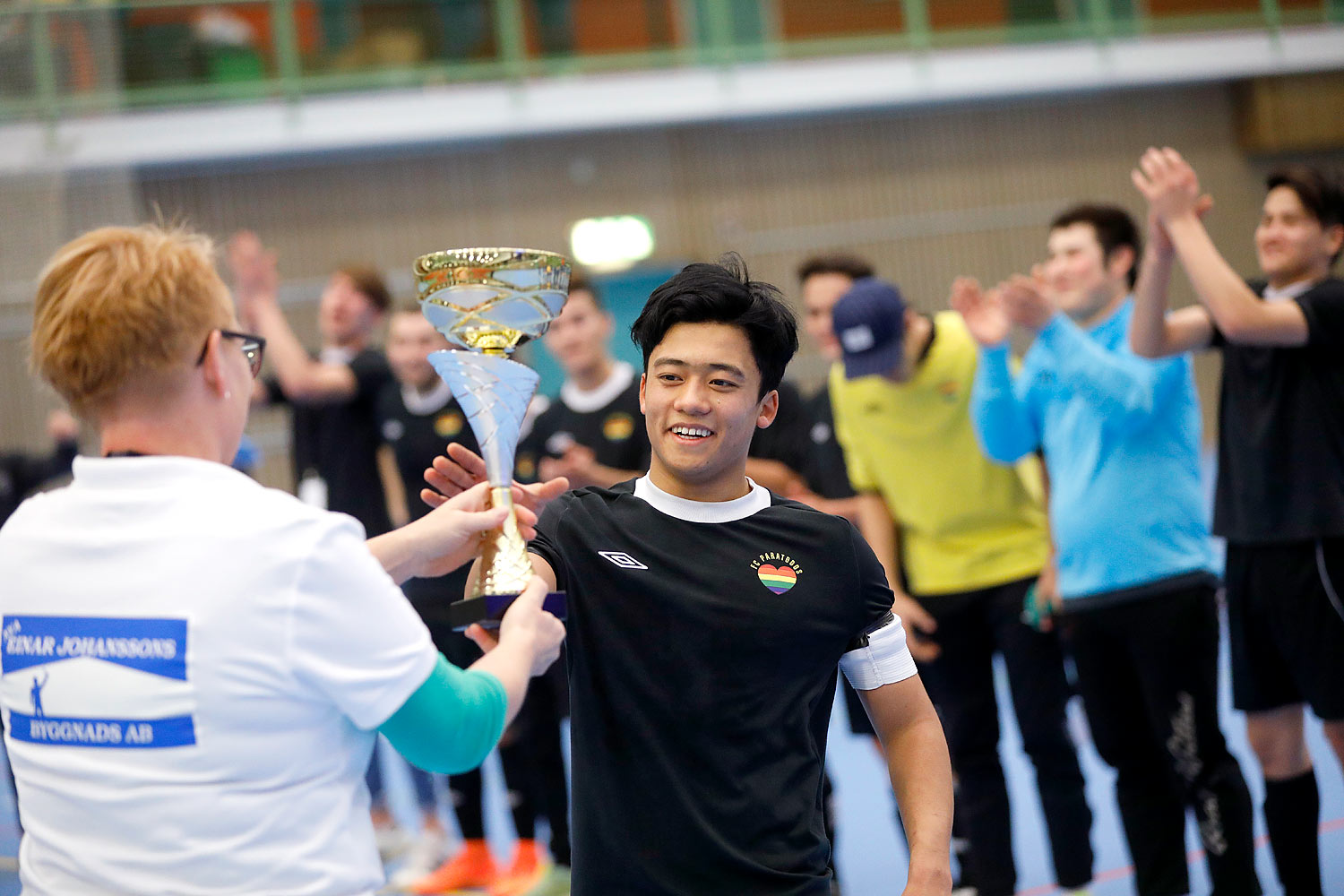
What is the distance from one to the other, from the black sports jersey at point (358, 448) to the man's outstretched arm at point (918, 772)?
3464 mm

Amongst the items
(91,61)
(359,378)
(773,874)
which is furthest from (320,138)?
(773,874)

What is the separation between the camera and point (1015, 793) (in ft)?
18.7

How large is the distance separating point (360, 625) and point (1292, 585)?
2.88 metres

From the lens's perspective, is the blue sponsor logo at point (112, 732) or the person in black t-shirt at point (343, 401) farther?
the person in black t-shirt at point (343, 401)

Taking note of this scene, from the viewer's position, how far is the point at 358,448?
5.31 meters

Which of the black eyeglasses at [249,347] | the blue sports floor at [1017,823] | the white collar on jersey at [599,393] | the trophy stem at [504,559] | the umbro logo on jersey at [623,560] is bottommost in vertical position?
the blue sports floor at [1017,823]

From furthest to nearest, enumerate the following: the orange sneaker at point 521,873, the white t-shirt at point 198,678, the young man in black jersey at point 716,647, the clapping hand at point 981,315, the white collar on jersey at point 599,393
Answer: the white collar on jersey at point 599,393 < the orange sneaker at point 521,873 < the clapping hand at point 981,315 < the young man in black jersey at point 716,647 < the white t-shirt at point 198,678

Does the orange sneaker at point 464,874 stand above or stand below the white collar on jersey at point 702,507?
below

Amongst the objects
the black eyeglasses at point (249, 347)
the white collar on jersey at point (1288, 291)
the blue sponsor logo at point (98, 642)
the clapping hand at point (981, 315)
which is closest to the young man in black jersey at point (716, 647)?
the black eyeglasses at point (249, 347)

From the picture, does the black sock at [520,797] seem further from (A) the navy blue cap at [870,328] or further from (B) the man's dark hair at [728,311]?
(B) the man's dark hair at [728,311]

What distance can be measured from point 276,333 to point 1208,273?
331cm

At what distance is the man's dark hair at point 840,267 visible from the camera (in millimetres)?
4914

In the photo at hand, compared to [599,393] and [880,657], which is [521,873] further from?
[880,657]

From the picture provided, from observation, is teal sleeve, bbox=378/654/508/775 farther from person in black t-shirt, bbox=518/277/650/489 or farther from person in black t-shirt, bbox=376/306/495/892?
person in black t-shirt, bbox=376/306/495/892
